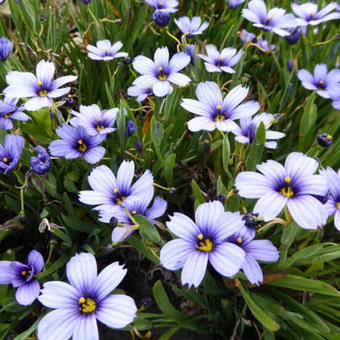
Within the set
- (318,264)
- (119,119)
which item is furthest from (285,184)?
(119,119)

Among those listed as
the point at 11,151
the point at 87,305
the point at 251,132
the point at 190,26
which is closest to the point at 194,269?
the point at 87,305

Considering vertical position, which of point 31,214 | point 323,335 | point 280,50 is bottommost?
point 323,335

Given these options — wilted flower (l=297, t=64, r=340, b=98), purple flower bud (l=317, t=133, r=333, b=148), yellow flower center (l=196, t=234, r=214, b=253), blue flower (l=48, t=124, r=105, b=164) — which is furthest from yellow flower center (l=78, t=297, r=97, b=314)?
wilted flower (l=297, t=64, r=340, b=98)

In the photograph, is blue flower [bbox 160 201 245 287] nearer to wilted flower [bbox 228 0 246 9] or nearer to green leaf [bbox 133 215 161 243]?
green leaf [bbox 133 215 161 243]

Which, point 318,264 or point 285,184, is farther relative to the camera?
point 318,264

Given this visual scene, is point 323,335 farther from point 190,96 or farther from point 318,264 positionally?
point 190,96

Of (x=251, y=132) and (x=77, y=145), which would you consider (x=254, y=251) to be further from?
(x=77, y=145)
